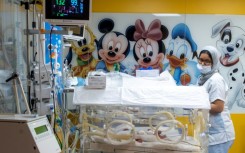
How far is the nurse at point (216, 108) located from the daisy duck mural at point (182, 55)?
1066 mm

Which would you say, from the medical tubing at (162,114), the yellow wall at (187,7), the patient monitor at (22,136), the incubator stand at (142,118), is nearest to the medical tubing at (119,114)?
the incubator stand at (142,118)

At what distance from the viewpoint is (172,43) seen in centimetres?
426

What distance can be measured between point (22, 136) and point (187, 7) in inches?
130

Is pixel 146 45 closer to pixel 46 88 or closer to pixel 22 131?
pixel 46 88

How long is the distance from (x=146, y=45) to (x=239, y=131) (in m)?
1.80

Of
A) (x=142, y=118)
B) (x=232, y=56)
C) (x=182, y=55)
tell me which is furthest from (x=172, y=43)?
(x=142, y=118)

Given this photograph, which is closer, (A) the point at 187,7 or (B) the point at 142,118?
(B) the point at 142,118

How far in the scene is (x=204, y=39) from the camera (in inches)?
166

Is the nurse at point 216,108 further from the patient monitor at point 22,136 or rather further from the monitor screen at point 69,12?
the patient monitor at point 22,136

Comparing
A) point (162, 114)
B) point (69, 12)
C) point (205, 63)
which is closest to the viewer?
point (162, 114)

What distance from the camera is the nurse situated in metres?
2.95

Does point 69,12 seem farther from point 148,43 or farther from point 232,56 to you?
point 232,56

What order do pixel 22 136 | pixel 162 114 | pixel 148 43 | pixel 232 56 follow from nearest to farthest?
pixel 22 136 → pixel 162 114 → pixel 232 56 → pixel 148 43

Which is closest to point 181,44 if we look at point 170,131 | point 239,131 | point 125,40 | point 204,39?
point 204,39
